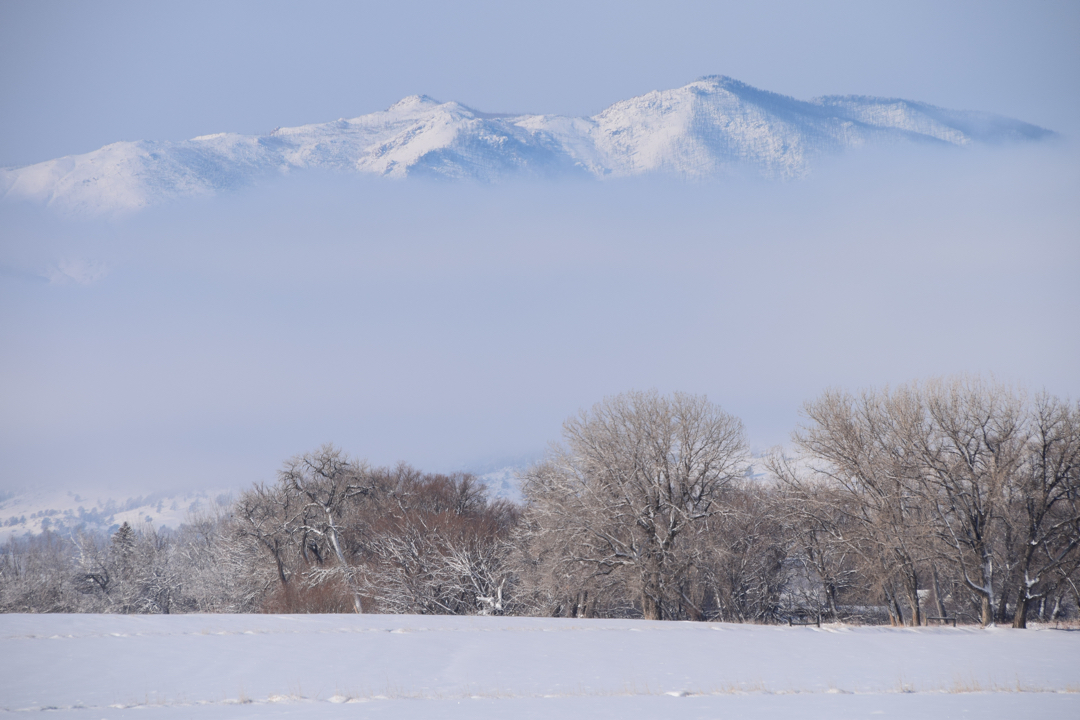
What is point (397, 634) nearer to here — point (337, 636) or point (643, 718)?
point (337, 636)

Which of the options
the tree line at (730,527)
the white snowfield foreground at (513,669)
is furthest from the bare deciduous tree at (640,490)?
the white snowfield foreground at (513,669)

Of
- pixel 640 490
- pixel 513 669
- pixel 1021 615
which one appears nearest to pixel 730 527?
pixel 640 490

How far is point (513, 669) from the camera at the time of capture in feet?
68.9

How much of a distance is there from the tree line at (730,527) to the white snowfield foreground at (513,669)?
679 centimetres

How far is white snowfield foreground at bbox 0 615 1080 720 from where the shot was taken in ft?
55.0

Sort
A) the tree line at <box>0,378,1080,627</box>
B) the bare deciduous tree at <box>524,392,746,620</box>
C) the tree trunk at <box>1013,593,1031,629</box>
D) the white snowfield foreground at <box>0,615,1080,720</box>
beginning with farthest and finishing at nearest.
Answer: the bare deciduous tree at <box>524,392,746,620</box> < the tree line at <box>0,378,1080,627</box> < the tree trunk at <box>1013,593,1031,629</box> < the white snowfield foreground at <box>0,615,1080,720</box>

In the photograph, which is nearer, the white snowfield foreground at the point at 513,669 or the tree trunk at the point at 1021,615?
the white snowfield foreground at the point at 513,669

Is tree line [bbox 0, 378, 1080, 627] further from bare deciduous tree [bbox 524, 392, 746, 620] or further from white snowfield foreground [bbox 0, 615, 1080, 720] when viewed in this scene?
white snowfield foreground [bbox 0, 615, 1080, 720]

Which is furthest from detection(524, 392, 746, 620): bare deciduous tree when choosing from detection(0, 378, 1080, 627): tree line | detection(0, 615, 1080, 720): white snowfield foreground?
detection(0, 615, 1080, 720): white snowfield foreground

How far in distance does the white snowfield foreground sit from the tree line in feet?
22.3

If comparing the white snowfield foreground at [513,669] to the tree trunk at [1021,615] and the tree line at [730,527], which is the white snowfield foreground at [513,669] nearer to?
the tree trunk at [1021,615]

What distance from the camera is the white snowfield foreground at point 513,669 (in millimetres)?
16750

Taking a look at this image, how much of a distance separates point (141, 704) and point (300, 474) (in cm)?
4512

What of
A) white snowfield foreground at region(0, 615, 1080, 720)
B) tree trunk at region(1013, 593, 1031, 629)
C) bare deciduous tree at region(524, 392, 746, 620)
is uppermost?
bare deciduous tree at region(524, 392, 746, 620)
